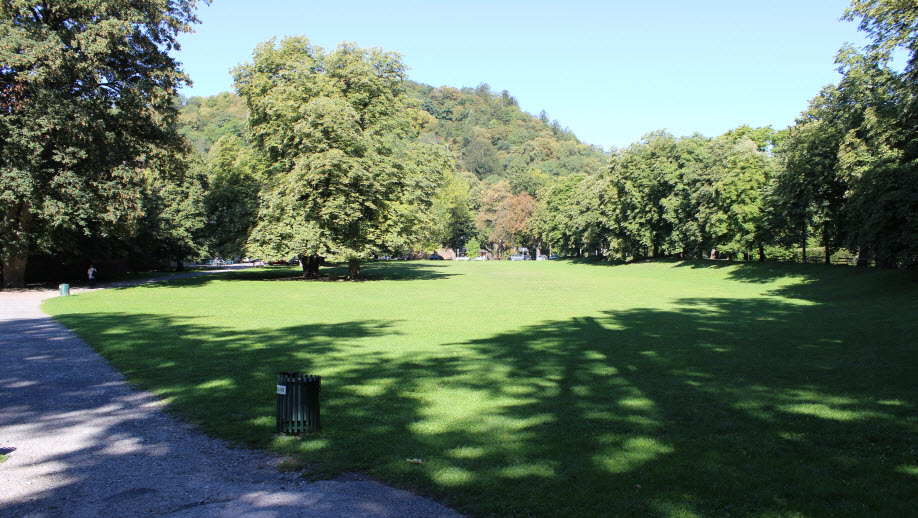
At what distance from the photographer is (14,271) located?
3375cm

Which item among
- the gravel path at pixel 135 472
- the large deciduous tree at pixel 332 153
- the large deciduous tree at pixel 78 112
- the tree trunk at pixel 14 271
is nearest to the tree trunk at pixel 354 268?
the large deciduous tree at pixel 332 153

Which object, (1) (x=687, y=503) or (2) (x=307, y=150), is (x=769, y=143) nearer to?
(2) (x=307, y=150)

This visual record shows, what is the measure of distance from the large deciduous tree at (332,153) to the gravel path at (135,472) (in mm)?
28596

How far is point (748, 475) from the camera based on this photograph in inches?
248

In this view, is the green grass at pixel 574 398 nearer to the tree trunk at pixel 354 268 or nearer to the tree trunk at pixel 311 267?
the tree trunk at pixel 354 268

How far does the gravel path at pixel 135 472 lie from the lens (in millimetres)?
5562

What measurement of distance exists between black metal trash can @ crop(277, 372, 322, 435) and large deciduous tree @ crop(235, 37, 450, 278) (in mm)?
30734

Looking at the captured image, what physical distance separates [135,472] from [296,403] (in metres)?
2.03

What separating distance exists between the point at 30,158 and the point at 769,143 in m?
74.1

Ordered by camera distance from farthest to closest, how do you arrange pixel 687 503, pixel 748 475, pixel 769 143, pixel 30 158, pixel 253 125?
pixel 769 143 < pixel 253 125 < pixel 30 158 < pixel 748 475 < pixel 687 503

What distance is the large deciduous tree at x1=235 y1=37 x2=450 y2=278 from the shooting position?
1496 inches

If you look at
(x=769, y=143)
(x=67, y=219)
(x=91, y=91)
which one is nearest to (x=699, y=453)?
(x=67, y=219)

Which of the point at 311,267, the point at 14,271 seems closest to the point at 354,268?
the point at 311,267

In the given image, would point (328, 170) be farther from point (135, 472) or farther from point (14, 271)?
point (135, 472)
